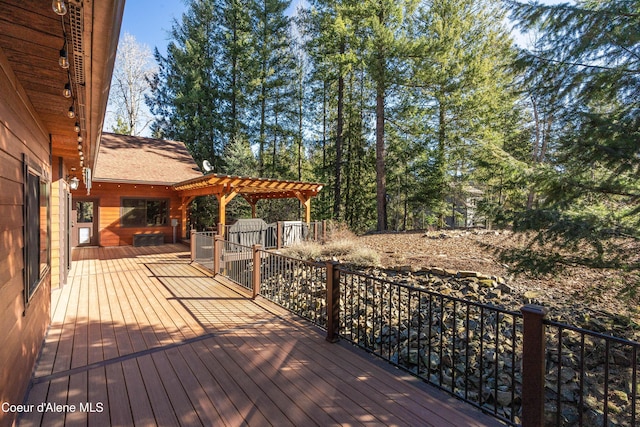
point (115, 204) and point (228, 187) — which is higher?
point (228, 187)

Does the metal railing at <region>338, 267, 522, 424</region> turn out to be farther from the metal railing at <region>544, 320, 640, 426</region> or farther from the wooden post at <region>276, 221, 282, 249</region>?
the wooden post at <region>276, 221, 282, 249</region>

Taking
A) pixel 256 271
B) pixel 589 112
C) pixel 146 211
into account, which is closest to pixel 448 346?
pixel 256 271

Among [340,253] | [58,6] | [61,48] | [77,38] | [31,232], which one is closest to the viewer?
[58,6]

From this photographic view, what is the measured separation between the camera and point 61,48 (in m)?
1.94

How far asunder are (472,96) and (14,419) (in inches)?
647

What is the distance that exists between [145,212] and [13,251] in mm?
10282

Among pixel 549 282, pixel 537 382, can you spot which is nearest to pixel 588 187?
pixel 549 282

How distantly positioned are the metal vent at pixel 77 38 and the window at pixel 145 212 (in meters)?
10.2

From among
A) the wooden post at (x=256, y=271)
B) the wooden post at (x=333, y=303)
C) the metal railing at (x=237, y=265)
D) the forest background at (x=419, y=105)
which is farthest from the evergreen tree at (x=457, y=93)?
the wooden post at (x=333, y=303)

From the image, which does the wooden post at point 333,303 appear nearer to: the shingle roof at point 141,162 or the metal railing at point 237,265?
the metal railing at point 237,265

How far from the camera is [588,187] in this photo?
435 centimetres

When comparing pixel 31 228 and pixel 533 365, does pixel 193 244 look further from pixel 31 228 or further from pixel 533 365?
pixel 533 365

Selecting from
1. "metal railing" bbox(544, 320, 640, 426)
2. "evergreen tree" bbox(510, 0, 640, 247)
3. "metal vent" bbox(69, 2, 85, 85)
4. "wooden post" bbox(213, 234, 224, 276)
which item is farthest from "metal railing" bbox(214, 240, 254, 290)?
"evergreen tree" bbox(510, 0, 640, 247)

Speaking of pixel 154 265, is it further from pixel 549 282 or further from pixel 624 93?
pixel 624 93
